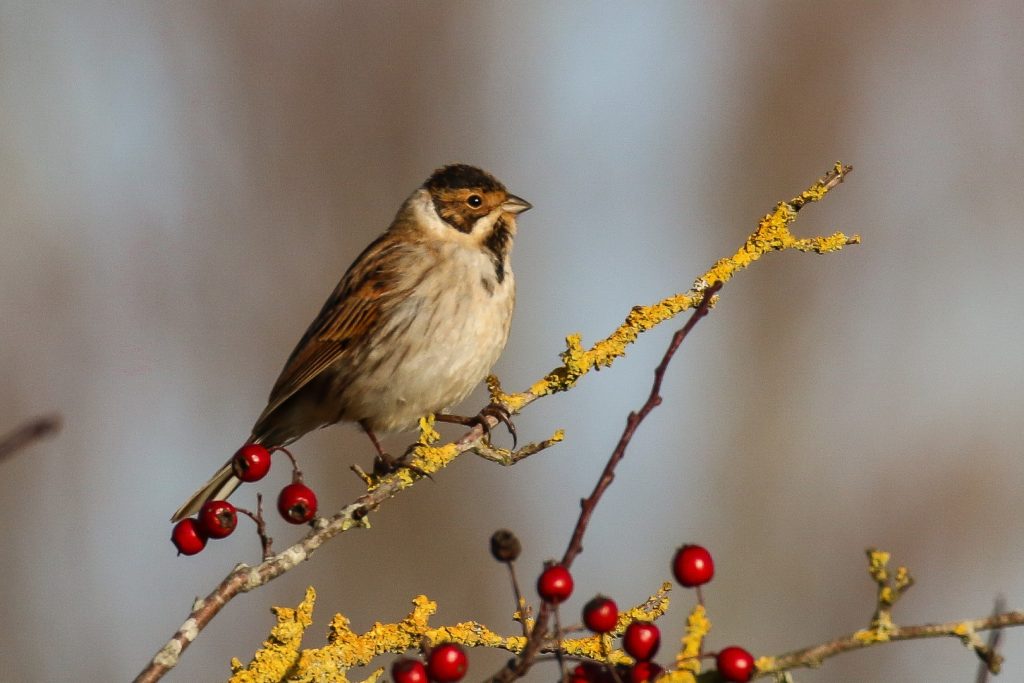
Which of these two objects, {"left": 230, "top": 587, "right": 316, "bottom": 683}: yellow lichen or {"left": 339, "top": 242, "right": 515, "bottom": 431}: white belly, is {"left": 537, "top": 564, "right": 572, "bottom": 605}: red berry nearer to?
{"left": 230, "top": 587, "right": 316, "bottom": 683}: yellow lichen

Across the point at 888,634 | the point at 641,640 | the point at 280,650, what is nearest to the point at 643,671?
the point at 641,640

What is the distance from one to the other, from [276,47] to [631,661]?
29.0 feet

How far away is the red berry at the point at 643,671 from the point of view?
232 cm

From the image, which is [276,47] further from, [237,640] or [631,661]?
[631,661]

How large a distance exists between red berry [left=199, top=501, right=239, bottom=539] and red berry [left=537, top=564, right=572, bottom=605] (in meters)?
0.96

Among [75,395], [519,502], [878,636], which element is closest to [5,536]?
[75,395]

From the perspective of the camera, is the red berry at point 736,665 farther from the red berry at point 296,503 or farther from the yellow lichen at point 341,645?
the red berry at point 296,503

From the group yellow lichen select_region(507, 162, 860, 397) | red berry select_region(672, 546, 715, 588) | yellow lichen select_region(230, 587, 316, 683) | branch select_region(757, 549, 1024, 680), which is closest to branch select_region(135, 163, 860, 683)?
yellow lichen select_region(507, 162, 860, 397)

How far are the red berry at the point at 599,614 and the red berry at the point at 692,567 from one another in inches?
6.1

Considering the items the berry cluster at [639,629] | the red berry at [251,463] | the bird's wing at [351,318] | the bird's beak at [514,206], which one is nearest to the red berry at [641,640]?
the berry cluster at [639,629]

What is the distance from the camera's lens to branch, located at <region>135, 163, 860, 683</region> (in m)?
2.62

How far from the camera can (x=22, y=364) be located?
9.16 metres

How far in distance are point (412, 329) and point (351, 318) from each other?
1.15 feet

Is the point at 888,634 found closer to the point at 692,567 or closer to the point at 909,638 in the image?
the point at 909,638
